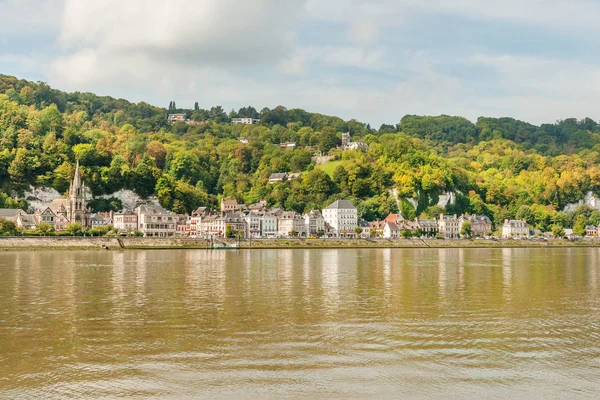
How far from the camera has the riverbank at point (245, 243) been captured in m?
70.6

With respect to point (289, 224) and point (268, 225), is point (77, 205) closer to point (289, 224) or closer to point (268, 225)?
point (268, 225)

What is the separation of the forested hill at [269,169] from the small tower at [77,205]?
229 inches

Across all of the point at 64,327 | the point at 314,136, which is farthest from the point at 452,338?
the point at 314,136

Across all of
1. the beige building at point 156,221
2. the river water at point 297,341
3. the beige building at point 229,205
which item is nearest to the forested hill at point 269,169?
the beige building at point 229,205

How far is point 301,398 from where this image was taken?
1155 cm

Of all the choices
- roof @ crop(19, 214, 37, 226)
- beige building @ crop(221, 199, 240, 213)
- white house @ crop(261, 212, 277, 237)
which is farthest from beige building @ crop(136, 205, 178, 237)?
beige building @ crop(221, 199, 240, 213)

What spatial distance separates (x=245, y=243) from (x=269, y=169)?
5827 centimetres

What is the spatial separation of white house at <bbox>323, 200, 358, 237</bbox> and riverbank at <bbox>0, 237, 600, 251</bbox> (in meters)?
18.1

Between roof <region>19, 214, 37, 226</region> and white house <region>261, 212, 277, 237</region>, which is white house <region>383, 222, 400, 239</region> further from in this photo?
roof <region>19, 214, 37, 226</region>

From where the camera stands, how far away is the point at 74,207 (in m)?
92.9

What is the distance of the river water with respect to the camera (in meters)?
12.3

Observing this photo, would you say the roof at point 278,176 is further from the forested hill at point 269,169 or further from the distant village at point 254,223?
the distant village at point 254,223

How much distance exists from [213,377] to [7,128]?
111m

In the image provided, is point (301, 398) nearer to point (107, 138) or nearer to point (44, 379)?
point (44, 379)
